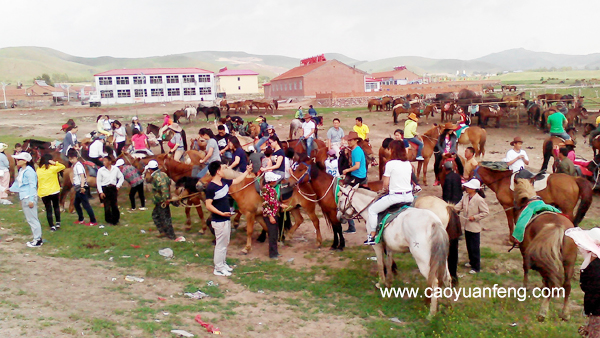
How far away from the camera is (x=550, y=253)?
216 inches

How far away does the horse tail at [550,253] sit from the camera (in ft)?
18.0

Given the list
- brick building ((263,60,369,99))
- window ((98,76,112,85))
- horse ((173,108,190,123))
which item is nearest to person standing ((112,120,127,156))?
horse ((173,108,190,123))

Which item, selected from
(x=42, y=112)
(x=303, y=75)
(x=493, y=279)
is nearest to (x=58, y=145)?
(x=493, y=279)

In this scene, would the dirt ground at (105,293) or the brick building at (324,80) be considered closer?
the dirt ground at (105,293)

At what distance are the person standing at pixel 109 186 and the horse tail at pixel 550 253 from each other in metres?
8.70

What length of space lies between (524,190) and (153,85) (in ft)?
195

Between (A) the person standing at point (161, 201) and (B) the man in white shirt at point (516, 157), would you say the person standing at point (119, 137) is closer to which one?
(A) the person standing at point (161, 201)

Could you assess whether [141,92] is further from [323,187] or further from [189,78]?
[323,187]

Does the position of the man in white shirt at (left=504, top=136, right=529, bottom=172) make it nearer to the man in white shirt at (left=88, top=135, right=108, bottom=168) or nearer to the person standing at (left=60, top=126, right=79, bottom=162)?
the man in white shirt at (left=88, top=135, right=108, bottom=168)

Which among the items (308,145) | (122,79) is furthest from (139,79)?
(308,145)

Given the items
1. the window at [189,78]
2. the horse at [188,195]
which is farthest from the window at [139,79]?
the horse at [188,195]

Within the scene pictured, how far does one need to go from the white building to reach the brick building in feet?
41.0

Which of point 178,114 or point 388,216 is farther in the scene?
point 178,114

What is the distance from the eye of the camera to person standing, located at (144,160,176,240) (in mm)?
9055
